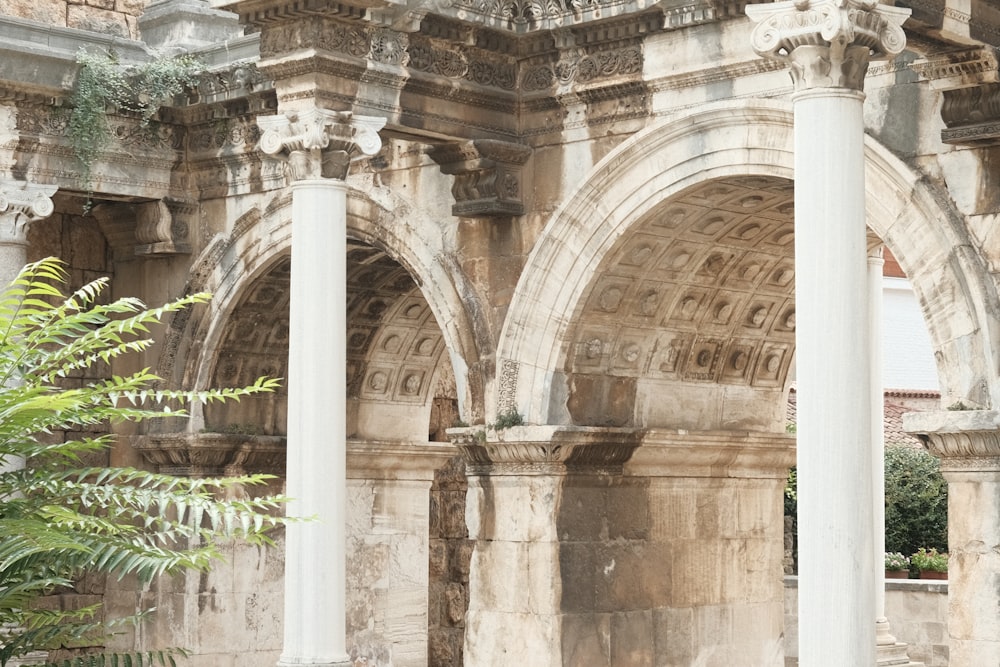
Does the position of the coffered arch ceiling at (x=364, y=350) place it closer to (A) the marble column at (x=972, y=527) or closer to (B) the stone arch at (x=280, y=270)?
(B) the stone arch at (x=280, y=270)

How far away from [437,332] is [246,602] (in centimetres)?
268

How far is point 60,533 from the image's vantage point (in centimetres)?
252

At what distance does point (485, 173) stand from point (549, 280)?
801 mm

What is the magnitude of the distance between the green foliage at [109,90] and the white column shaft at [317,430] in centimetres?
313

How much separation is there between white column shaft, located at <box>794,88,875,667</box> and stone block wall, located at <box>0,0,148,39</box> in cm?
739

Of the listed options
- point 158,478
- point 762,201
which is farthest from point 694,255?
point 158,478

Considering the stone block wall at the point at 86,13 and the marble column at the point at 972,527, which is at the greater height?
the stone block wall at the point at 86,13

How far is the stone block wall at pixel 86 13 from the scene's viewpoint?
12172 mm

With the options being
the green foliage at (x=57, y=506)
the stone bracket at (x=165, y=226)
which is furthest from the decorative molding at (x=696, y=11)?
the green foliage at (x=57, y=506)

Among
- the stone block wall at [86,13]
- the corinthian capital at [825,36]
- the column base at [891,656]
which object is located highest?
the stone block wall at [86,13]

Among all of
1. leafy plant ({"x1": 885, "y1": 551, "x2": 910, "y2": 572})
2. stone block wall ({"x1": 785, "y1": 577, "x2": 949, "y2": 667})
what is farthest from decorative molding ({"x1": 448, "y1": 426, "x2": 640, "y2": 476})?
leafy plant ({"x1": 885, "y1": 551, "x2": 910, "y2": 572})

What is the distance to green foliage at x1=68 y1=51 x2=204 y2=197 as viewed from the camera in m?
11.6

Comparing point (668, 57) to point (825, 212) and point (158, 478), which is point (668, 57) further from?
point (158, 478)

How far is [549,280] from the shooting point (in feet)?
33.3
